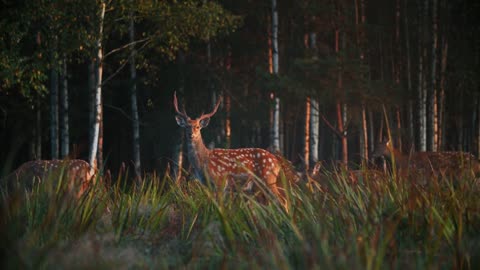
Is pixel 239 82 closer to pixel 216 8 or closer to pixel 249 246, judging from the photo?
A: pixel 216 8

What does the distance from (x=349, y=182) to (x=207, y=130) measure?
634 inches

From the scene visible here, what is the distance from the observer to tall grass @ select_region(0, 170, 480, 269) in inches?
153

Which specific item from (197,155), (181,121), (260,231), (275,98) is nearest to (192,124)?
(181,121)

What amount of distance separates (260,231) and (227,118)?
17639mm

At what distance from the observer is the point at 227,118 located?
22516 mm

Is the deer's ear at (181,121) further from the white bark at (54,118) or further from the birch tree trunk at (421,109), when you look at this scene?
the birch tree trunk at (421,109)

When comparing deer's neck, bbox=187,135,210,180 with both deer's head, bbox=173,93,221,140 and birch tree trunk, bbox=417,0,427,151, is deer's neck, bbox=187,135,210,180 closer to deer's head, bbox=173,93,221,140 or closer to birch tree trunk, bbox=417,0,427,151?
deer's head, bbox=173,93,221,140

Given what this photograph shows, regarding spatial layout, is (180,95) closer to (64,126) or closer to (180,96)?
(180,96)

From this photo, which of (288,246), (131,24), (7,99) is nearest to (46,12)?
(131,24)

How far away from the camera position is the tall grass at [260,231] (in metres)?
3.88

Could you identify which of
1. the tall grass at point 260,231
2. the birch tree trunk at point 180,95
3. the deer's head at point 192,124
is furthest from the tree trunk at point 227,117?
the tall grass at point 260,231

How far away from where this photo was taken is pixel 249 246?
4.96 metres

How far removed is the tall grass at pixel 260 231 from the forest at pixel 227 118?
0.02m

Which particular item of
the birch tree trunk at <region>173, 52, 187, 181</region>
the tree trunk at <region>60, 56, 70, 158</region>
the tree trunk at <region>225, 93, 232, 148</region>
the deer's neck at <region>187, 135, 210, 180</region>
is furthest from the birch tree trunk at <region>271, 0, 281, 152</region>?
the deer's neck at <region>187, 135, 210, 180</region>
